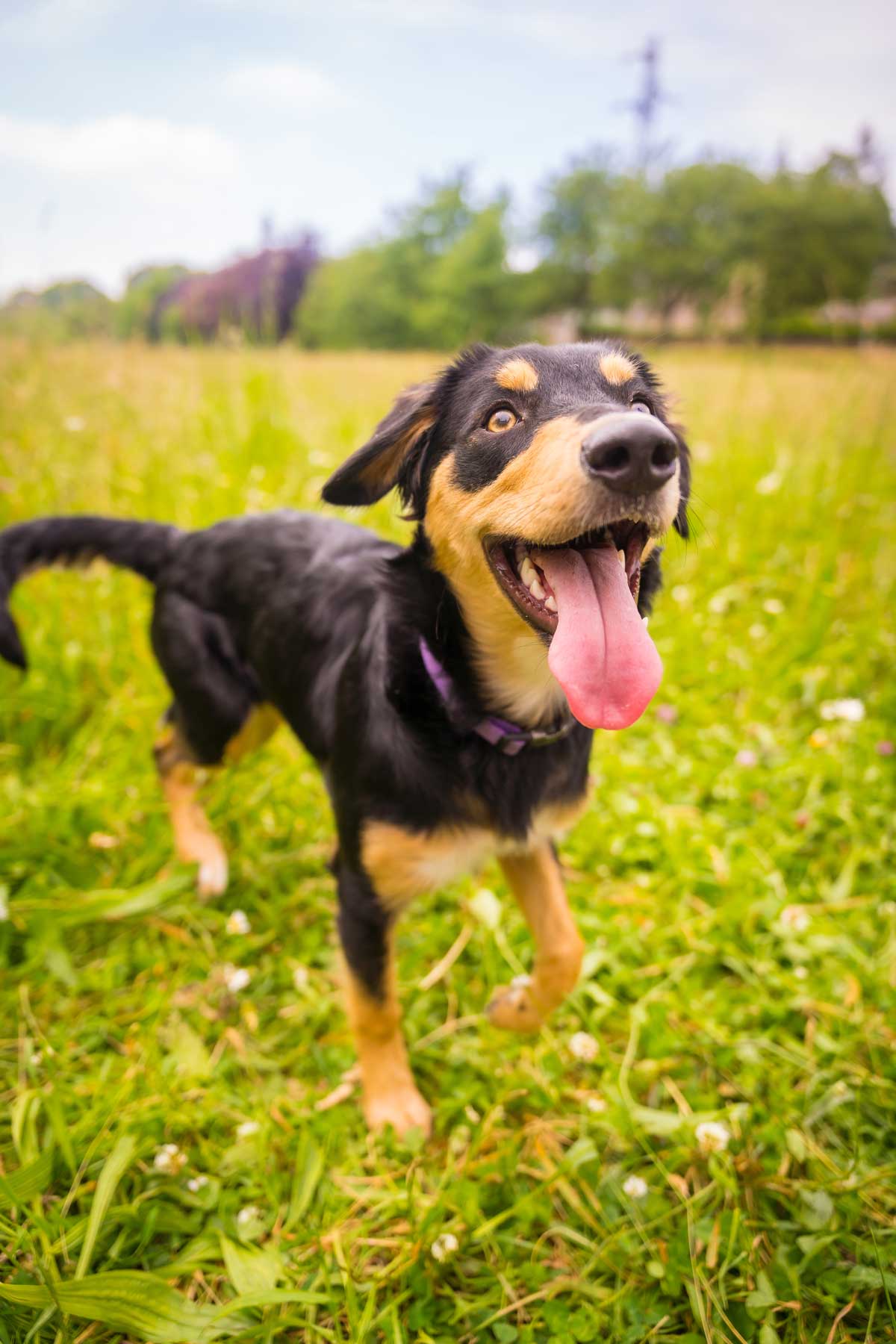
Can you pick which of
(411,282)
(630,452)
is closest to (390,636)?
(630,452)

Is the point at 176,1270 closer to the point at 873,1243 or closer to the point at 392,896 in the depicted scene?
the point at 392,896

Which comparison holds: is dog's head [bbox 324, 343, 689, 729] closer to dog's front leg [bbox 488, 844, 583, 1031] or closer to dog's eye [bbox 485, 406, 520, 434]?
dog's eye [bbox 485, 406, 520, 434]

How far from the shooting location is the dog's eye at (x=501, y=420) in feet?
5.94

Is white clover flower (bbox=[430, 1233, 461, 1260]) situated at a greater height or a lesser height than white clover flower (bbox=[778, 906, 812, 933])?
lesser

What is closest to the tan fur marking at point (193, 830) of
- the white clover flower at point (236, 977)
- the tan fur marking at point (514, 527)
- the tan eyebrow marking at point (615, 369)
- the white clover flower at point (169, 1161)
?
the white clover flower at point (236, 977)

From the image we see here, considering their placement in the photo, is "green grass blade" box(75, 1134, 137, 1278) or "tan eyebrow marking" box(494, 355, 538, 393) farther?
"tan eyebrow marking" box(494, 355, 538, 393)

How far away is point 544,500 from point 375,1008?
1.42 metres

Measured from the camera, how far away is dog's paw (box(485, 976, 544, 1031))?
215 centimetres

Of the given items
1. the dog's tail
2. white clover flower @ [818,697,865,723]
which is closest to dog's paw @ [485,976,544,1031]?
the dog's tail

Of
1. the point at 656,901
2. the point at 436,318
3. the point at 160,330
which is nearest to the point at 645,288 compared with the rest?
the point at 436,318

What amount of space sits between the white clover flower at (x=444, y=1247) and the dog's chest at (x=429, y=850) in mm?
725

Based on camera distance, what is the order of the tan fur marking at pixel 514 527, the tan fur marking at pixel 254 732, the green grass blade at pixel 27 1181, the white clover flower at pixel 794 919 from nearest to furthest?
the tan fur marking at pixel 514 527
the green grass blade at pixel 27 1181
the white clover flower at pixel 794 919
the tan fur marking at pixel 254 732

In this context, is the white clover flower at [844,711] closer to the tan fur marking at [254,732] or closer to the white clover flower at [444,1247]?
the tan fur marking at [254,732]

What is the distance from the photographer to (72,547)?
2674 mm
